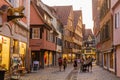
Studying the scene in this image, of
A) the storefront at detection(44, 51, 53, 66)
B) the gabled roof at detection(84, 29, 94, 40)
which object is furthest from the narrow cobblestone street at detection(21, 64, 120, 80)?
the gabled roof at detection(84, 29, 94, 40)

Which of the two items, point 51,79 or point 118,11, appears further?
point 118,11

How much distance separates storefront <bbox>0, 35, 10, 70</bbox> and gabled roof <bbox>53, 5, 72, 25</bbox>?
49864 mm

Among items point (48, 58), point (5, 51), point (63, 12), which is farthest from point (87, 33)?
point (5, 51)

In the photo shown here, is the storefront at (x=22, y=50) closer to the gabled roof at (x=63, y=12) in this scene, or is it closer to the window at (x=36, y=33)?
the window at (x=36, y=33)

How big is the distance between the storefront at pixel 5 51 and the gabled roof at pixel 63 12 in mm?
49864

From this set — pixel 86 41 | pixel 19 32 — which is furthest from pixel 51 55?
pixel 86 41

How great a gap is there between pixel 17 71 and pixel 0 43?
3.05 m

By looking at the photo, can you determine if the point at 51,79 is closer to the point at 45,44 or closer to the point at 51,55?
the point at 45,44

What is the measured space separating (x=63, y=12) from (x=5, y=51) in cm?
5546

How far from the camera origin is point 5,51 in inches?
891

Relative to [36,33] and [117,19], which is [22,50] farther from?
[36,33]

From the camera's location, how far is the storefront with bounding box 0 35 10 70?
71.0 feet

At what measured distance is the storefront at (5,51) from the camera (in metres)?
21.6

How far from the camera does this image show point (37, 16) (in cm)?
4422
